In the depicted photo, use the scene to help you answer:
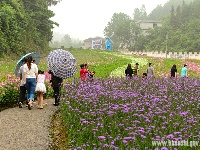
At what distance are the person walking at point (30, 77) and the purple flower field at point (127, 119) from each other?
1.32 m

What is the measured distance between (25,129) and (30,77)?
3171 mm

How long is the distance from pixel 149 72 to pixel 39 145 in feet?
39.4

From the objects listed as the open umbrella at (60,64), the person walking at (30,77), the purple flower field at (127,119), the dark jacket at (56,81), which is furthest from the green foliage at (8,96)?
the purple flower field at (127,119)

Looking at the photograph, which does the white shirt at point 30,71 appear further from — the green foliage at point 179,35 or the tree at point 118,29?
the tree at point 118,29

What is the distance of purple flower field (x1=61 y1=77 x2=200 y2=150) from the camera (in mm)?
6340

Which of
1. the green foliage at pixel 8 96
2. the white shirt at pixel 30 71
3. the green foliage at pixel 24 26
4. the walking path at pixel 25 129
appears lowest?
the walking path at pixel 25 129

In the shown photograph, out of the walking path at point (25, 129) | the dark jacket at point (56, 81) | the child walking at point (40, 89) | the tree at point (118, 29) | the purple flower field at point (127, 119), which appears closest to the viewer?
the purple flower field at point (127, 119)

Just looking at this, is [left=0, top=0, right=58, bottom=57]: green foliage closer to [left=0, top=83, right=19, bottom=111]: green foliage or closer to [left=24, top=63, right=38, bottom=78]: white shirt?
[left=0, top=83, right=19, bottom=111]: green foliage

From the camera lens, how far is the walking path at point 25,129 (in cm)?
746

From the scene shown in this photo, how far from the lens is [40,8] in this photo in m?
49.7

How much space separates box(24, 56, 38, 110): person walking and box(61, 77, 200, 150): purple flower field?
1.32m

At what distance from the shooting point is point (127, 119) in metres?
7.62

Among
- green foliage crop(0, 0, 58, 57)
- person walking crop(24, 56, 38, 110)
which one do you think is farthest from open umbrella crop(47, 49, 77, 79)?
green foliage crop(0, 0, 58, 57)

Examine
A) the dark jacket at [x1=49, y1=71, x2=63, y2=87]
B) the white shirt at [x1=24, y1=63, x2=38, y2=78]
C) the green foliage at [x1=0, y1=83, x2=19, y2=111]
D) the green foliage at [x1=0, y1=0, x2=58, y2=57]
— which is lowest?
the green foliage at [x1=0, y1=83, x2=19, y2=111]
